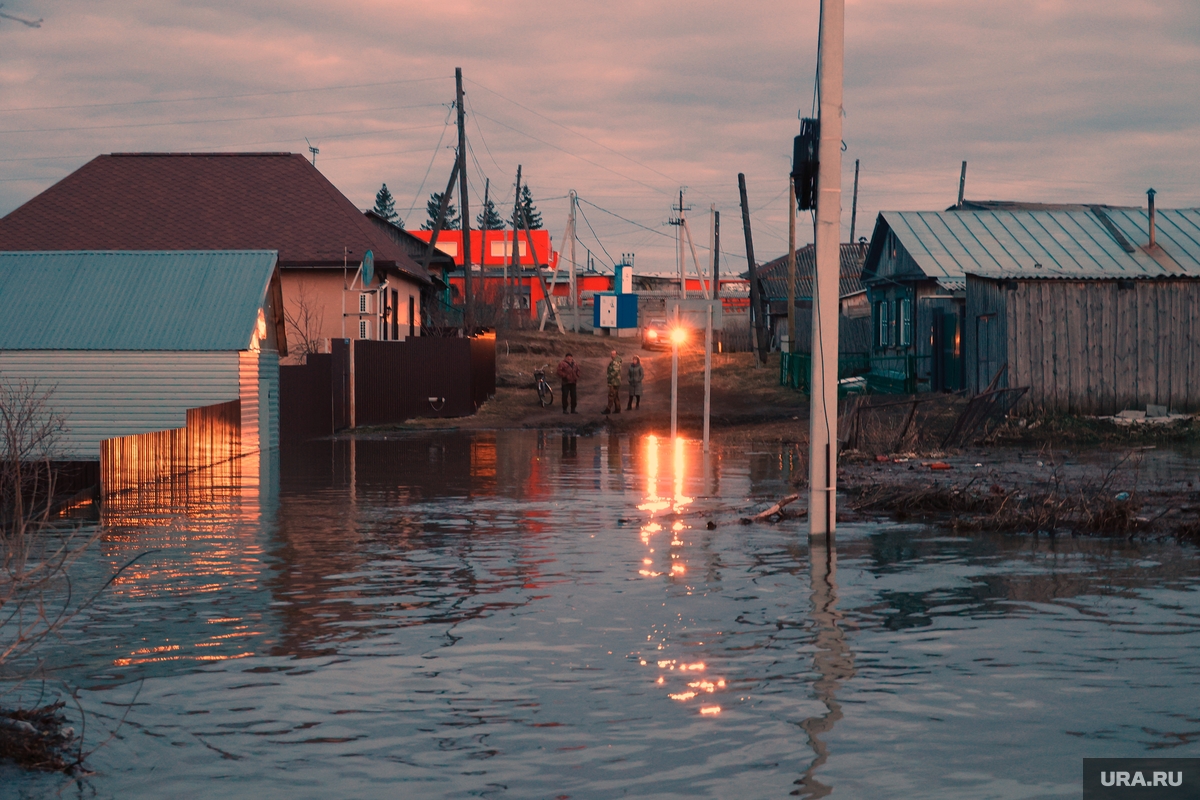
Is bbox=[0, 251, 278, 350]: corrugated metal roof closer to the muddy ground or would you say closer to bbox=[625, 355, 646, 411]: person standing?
the muddy ground

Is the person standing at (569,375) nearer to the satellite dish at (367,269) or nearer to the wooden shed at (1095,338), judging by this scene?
the satellite dish at (367,269)

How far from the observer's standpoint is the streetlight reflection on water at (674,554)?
713cm

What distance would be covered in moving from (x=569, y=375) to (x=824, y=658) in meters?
30.1

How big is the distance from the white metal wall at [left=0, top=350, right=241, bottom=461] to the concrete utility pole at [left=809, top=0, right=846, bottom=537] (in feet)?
50.5

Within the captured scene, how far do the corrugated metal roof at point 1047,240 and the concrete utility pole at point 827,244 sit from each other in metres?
27.2

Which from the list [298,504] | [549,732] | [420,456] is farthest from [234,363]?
[549,732]

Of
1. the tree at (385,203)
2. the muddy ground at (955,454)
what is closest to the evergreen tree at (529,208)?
the tree at (385,203)

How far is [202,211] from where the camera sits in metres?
42.1

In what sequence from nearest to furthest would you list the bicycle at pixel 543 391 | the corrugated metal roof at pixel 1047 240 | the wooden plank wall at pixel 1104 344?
the wooden plank wall at pixel 1104 344 → the corrugated metal roof at pixel 1047 240 → the bicycle at pixel 543 391

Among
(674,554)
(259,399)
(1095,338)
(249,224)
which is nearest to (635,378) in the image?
(249,224)

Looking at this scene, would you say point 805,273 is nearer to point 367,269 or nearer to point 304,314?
point 304,314

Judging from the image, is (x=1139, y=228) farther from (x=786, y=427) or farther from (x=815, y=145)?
(x=815, y=145)

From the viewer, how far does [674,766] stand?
5844mm

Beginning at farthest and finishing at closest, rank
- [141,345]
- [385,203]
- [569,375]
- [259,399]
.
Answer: [385,203], [569,375], [259,399], [141,345]
